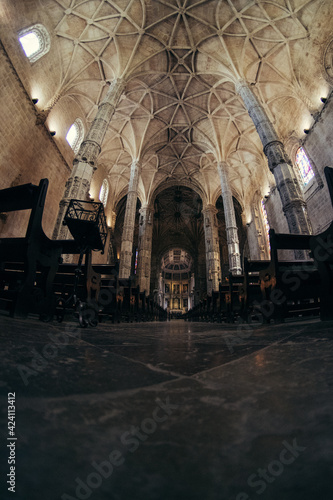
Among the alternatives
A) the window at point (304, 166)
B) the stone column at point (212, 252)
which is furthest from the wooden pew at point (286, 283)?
the window at point (304, 166)

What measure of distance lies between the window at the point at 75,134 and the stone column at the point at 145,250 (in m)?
6.47

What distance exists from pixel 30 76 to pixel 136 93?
22.7ft

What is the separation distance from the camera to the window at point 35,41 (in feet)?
28.8

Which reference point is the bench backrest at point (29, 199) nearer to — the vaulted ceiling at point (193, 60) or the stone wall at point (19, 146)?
the stone wall at point (19, 146)

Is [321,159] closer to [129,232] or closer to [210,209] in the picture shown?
[210,209]

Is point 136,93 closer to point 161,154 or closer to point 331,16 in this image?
point 161,154

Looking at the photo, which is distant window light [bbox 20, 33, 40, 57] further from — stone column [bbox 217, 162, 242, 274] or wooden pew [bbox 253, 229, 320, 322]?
wooden pew [bbox 253, 229, 320, 322]

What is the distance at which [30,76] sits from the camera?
892 centimetres

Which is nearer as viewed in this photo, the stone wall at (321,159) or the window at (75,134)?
the stone wall at (321,159)

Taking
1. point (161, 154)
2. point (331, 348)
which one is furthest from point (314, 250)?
point (161, 154)

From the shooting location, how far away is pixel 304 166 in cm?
1145

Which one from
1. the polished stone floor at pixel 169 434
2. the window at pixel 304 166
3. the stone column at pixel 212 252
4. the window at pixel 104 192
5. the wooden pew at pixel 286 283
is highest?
the window at pixel 104 192

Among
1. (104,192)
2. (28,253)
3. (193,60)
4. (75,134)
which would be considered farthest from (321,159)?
(104,192)

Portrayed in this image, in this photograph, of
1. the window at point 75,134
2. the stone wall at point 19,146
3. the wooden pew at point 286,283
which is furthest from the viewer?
the window at point 75,134
